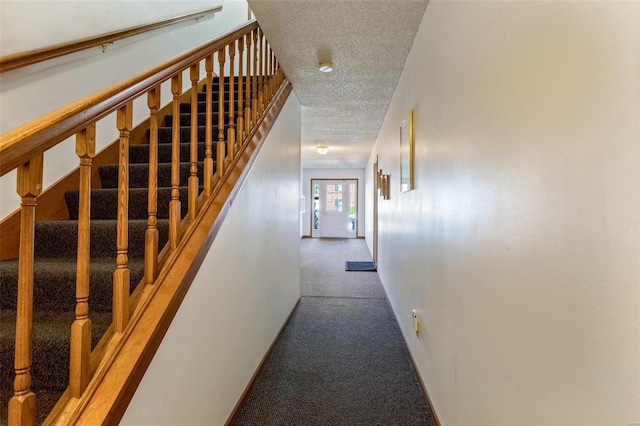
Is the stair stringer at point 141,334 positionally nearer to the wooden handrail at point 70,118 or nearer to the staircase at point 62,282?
the staircase at point 62,282

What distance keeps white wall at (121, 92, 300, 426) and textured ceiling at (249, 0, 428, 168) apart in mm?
504

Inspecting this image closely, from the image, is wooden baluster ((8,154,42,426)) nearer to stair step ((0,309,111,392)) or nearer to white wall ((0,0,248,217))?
stair step ((0,309,111,392))

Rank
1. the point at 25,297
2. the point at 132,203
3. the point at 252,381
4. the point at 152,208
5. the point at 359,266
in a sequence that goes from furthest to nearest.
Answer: the point at 359,266, the point at 252,381, the point at 132,203, the point at 152,208, the point at 25,297

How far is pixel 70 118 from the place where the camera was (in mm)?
716

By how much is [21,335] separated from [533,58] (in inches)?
53.3

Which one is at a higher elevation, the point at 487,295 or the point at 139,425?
the point at 487,295

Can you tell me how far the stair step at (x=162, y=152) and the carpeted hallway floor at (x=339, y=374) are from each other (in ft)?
5.18

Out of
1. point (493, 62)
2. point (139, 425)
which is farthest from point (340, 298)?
point (493, 62)

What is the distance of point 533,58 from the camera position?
0.71 metres

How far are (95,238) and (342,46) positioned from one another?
6.45 feet

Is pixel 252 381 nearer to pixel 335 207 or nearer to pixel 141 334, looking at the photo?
pixel 141 334

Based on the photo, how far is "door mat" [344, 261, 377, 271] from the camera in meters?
5.00

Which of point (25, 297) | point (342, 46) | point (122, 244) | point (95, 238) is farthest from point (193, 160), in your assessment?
point (342, 46)

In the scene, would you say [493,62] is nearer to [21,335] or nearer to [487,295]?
[487,295]
